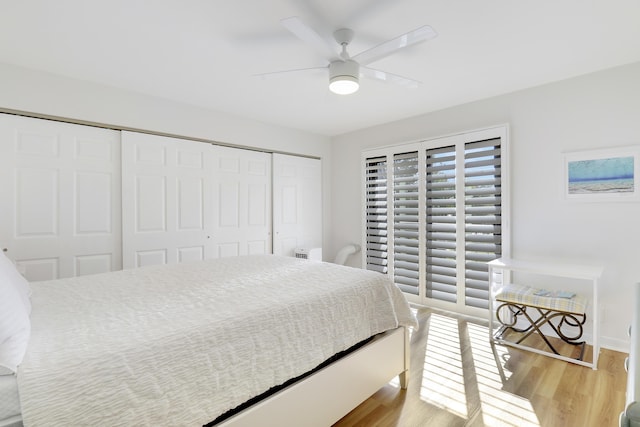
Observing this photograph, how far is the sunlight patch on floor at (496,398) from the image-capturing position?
69.8 inches

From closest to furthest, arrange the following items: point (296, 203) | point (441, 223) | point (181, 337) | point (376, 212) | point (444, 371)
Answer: point (181, 337) → point (444, 371) → point (441, 223) → point (376, 212) → point (296, 203)

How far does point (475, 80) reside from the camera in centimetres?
283

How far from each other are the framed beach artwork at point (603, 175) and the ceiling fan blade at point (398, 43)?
213 centimetres

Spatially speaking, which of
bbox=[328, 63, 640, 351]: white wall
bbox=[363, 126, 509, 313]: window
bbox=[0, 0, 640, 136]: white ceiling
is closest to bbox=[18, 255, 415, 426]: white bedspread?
bbox=[0, 0, 640, 136]: white ceiling

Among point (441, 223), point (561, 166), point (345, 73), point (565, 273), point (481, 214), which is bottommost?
point (565, 273)

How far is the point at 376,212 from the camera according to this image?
4328 mm

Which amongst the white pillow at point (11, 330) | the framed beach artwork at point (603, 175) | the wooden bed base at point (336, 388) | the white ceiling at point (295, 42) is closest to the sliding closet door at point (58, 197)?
the white ceiling at point (295, 42)

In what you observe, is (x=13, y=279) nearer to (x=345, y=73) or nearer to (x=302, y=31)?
(x=302, y=31)

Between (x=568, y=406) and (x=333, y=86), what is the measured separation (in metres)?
2.56

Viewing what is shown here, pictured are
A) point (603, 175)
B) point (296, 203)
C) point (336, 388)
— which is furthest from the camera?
point (296, 203)

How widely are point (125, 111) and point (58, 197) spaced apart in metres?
1.00

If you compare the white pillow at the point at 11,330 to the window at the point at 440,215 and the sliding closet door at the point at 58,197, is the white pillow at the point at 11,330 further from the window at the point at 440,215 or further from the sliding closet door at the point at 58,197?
the window at the point at 440,215

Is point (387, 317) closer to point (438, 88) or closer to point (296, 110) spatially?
point (438, 88)

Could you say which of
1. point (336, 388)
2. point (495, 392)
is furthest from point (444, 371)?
point (336, 388)
